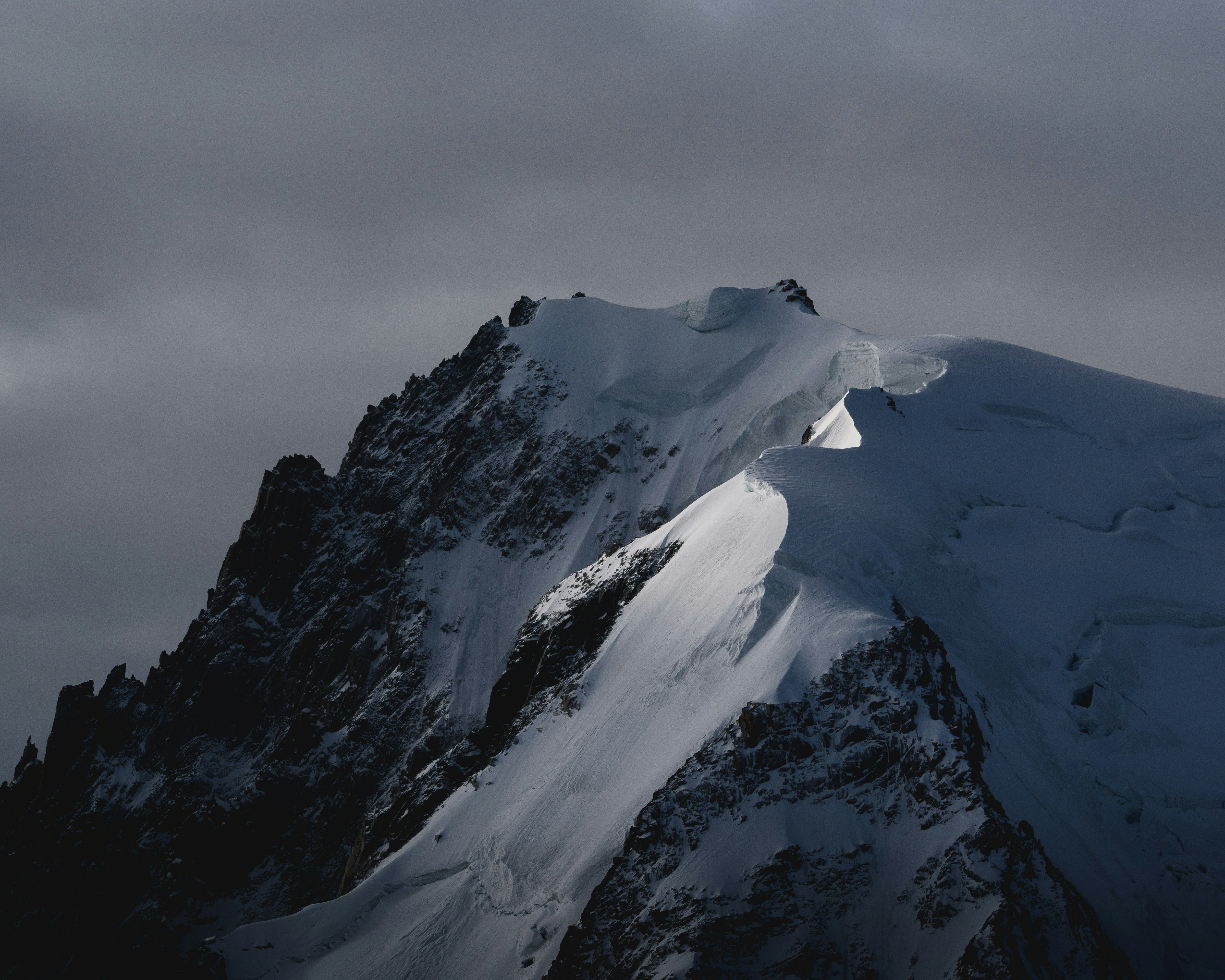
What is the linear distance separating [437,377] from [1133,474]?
95.1 m

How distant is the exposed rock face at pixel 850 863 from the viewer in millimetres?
53969

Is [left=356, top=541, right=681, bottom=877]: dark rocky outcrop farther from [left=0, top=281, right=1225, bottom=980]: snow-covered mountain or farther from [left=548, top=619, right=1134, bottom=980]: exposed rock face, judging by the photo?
[left=548, top=619, right=1134, bottom=980]: exposed rock face

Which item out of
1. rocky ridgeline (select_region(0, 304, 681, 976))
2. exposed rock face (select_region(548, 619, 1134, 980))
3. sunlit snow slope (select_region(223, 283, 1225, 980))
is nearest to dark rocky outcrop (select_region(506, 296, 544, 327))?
rocky ridgeline (select_region(0, 304, 681, 976))

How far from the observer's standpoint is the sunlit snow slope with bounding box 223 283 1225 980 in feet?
186

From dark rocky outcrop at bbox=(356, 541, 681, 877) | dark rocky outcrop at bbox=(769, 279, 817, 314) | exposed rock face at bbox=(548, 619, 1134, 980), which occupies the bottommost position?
exposed rock face at bbox=(548, 619, 1134, 980)

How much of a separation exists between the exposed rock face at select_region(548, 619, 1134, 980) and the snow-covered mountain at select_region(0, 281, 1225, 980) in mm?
168

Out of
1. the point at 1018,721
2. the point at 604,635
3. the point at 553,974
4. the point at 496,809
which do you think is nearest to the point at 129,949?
the point at 496,809

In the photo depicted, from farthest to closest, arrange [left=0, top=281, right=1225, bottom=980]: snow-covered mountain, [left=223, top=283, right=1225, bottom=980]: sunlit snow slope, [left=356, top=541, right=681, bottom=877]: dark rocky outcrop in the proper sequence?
[left=356, top=541, right=681, bottom=877]: dark rocky outcrop
[left=0, top=281, right=1225, bottom=980]: snow-covered mountain
[left=223, top=283, right=1225, bottom=980]: sunlit snow slope

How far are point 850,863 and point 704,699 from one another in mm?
13824

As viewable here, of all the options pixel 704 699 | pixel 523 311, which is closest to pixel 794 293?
pixel 523 311

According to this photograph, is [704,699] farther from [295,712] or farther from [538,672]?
[295,712]

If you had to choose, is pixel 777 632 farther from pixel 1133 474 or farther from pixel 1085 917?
pixel 1133 474

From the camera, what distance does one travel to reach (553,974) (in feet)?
199

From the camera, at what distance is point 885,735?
59.7 metres
